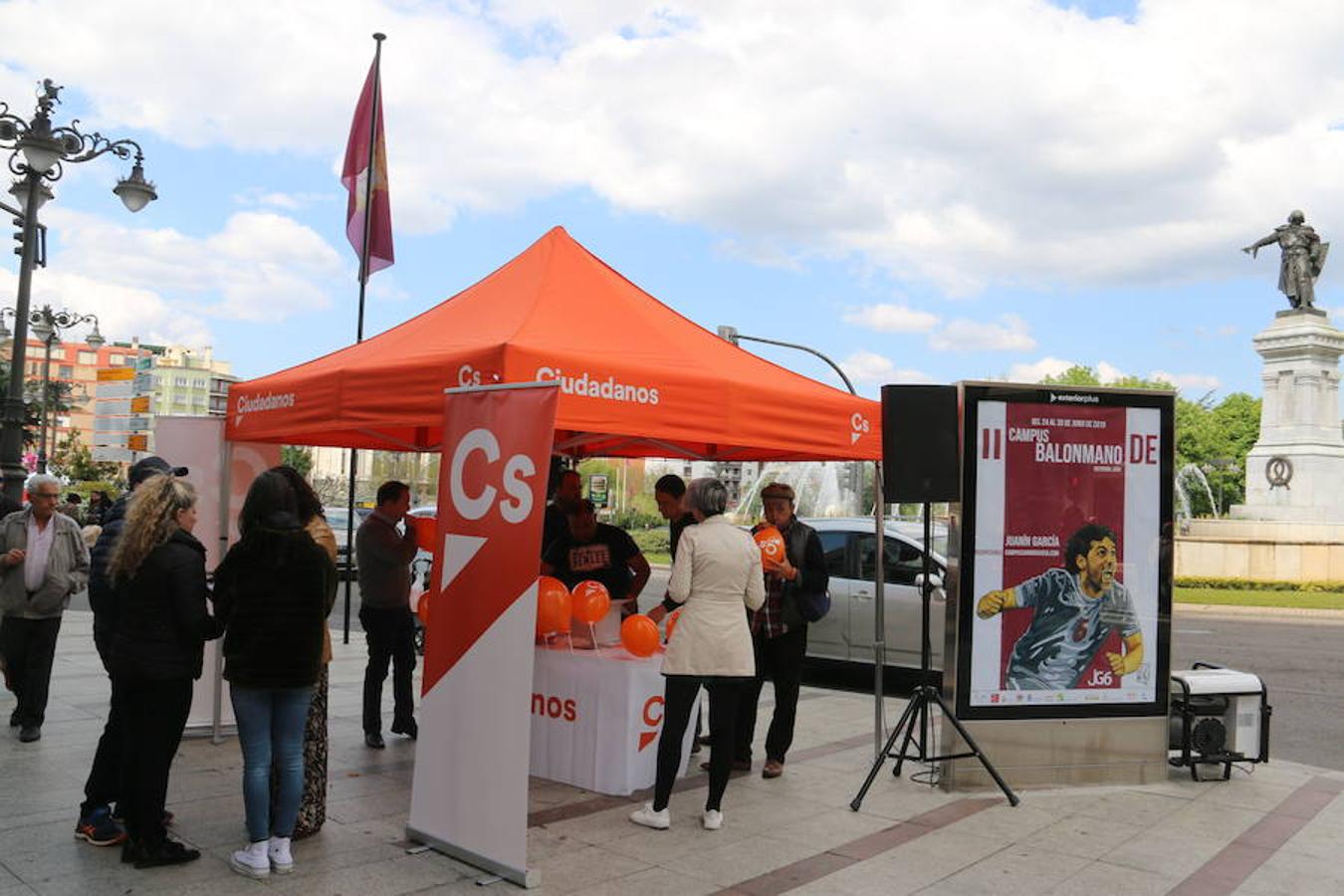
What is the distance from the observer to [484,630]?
4773mm

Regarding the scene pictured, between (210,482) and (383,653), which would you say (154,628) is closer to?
(383,653)

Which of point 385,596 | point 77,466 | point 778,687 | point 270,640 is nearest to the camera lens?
point 270,640

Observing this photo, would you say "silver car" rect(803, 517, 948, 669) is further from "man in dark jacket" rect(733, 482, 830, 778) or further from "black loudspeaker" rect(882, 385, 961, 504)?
"black loudspeaker" rect(882, 385, 961, 504)

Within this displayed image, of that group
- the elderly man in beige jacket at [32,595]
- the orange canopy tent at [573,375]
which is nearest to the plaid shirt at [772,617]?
the orange canopy tent at [573,375]

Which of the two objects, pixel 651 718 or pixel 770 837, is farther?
pixel 651 718

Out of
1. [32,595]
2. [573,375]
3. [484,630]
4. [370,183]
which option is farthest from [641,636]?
[370,183]

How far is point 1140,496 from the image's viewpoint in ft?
23.0

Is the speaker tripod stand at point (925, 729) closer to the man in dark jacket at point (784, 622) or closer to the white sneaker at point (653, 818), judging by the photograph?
the man in dark jacket at point (784, 622)

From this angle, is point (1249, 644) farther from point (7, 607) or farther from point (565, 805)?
point (7, 607)

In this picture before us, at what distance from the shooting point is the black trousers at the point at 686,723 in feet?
17.9

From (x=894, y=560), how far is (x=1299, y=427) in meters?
23.3

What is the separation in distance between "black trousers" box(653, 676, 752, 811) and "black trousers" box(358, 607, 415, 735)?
8.45 ft

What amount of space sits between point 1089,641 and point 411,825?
4408 millimetres

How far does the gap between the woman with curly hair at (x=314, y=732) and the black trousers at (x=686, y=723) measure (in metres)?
Answer: 1.72
